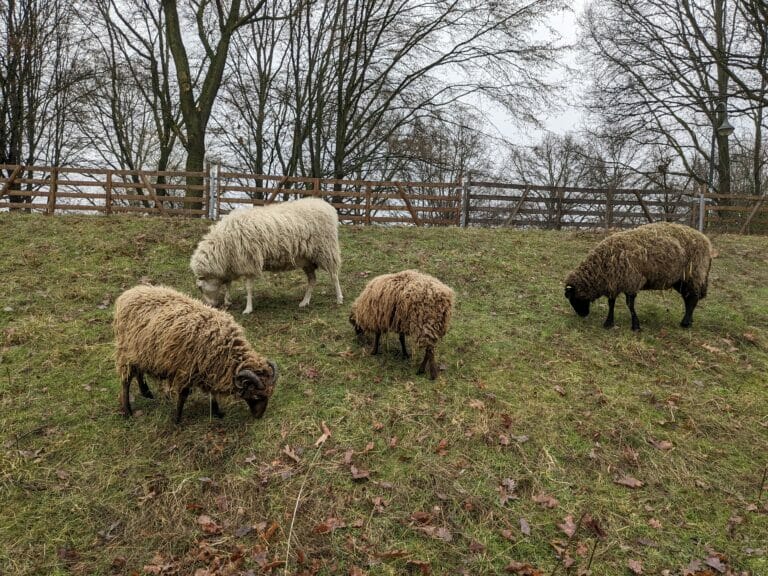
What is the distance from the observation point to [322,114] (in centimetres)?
1961

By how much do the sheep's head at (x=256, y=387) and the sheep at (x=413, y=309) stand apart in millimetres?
1678

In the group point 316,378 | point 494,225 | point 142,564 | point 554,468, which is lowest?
point 142,564

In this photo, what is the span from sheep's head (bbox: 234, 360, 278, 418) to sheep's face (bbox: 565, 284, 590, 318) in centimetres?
552

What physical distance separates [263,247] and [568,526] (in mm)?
6112

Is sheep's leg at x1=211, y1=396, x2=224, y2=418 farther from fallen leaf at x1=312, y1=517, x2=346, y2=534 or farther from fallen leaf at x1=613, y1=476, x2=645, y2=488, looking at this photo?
fallen leaf at x1=613, y1=476, x2=645, y2=488

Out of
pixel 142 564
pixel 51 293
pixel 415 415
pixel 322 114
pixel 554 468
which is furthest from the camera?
pixel 322 114

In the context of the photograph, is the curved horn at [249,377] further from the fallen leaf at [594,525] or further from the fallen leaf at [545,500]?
the fallen leaf at [594,525]

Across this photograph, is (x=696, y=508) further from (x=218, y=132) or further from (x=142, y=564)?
(x=218, y=132)

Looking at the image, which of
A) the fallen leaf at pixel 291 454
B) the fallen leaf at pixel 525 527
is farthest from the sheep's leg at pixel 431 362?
the fallen leaf at pixel 525 527

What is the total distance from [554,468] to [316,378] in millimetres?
2893

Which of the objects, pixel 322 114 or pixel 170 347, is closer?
pixel 170 347

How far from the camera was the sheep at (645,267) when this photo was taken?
288 inches

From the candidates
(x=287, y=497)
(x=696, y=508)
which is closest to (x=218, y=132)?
(x=287, y=497)

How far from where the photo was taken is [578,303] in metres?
7.89
